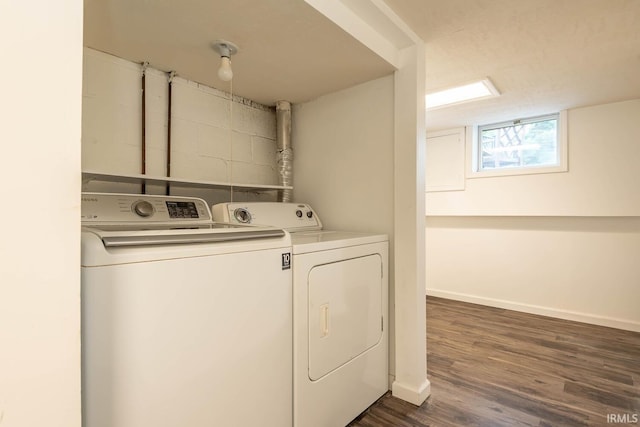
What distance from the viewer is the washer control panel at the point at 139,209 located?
52.6 inches

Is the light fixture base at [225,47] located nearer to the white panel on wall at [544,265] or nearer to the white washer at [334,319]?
the white washer at [334,319]

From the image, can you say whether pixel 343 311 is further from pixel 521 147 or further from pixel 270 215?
pixel 521 147

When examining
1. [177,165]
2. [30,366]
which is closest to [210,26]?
[177,165]

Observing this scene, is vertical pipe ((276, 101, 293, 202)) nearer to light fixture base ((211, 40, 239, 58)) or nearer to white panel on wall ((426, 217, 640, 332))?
light fixture base ((211, 40, 239, 58))

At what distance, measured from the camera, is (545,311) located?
3.20 m

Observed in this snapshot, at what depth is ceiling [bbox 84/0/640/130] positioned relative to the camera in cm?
134

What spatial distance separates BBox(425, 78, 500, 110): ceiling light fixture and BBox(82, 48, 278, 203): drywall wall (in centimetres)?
141

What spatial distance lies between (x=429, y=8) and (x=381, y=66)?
356 mm

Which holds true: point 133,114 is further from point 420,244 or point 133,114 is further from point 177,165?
point 420,244

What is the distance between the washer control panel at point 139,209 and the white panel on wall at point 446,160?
2971mm

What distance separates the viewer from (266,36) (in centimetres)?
149

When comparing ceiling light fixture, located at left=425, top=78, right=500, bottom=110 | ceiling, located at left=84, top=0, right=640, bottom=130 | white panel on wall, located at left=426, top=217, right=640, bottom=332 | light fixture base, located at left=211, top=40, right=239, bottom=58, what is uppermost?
ceiling light fixture, located at left=425, top=78, right=500, bottom=110

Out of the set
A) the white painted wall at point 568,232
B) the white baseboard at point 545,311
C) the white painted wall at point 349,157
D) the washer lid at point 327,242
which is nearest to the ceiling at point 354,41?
the white painted wall at point 349,157

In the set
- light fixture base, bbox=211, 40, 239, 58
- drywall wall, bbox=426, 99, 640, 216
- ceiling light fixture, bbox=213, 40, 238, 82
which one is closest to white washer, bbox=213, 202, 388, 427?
ceiling light fixture, bbox=213, 40, 238, 82
